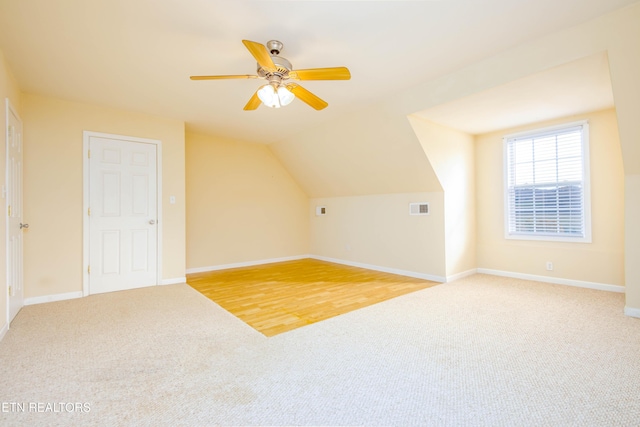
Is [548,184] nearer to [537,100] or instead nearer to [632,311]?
[537,100]

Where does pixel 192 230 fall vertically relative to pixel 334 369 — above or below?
above

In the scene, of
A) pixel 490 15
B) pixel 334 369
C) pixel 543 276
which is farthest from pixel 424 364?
pixel 543 276

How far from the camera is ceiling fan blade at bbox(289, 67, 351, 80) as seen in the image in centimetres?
226

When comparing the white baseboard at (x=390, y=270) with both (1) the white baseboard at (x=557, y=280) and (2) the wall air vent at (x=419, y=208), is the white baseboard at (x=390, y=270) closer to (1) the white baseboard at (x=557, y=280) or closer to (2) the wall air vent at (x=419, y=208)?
(2) the wall air vent at (x=419, y=208)

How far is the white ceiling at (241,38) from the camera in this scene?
205 centimetres

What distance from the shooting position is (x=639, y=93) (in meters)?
2.36

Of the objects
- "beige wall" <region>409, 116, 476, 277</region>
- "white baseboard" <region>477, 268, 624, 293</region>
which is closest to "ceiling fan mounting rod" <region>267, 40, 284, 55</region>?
"beige wall" <region>409, 116, 476, 277</region>

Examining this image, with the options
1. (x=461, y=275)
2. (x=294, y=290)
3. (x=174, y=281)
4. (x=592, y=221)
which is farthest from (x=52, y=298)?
(x=592, y=221)

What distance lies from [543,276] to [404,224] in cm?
208

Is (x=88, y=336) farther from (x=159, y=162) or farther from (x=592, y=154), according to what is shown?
(x=592, y=154)

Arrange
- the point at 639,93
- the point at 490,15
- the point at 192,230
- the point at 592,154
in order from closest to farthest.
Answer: the point at 490,15, the point at 639,93, the point at 592,154, the point at 192,230

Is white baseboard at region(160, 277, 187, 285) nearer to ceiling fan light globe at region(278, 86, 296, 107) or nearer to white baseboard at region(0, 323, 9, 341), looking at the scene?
white baseboard at region(0, 323, 9, 341)

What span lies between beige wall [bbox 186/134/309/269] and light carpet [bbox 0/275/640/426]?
2368mm

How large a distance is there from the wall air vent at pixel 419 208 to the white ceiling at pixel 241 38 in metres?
1.90
